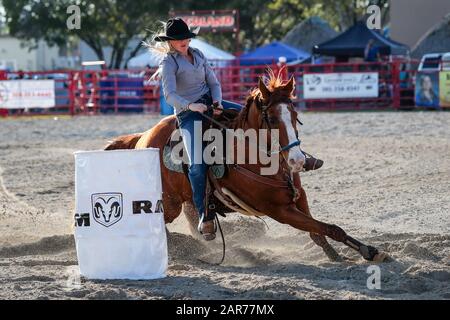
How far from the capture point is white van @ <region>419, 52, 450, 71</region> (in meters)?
24.5

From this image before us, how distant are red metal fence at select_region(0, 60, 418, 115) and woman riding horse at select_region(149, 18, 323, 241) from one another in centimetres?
1782

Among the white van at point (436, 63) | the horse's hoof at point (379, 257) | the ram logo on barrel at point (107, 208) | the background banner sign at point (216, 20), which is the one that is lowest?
the horse's hoof at point (379, 257)

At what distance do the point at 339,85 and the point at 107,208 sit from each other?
2012cm

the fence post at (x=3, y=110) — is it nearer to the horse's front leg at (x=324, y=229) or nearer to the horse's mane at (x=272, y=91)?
the horse's mane at (x=272, y=91)

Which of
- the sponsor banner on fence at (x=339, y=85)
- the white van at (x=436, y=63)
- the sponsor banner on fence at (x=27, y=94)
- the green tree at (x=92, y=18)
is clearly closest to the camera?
the white van at (x=436, y=63)

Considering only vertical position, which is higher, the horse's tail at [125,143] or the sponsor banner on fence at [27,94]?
the sponsor banner on fence at [27,94]

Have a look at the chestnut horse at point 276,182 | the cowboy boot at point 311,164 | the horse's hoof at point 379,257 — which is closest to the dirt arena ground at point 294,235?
the horse's hoof at point 379,257

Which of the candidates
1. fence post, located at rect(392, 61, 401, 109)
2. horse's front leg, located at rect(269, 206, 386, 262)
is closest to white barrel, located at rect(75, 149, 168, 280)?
horse's front leg, located at rect(269, 206, 386, 262)

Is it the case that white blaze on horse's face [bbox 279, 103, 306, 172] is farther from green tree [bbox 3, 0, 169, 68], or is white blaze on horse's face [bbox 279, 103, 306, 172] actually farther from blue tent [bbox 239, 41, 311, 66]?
green tree [bbox 3, 0, 169, 68]

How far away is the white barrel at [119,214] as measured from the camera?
20.8ft

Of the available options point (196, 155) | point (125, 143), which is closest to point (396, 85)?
point (125, 143)

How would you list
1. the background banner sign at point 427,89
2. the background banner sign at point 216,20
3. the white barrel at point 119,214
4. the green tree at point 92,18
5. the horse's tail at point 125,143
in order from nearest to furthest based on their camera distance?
the white barrel at point 119,214 → the horse's tail at point 125,143 → the background banner sign at point 427,89 → the background banner sign at point 216,20 → the green tree at point 92,18

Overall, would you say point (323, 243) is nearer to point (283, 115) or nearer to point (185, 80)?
point (283, 115)

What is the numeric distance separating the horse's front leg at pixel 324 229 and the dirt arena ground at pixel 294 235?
0.12 m
